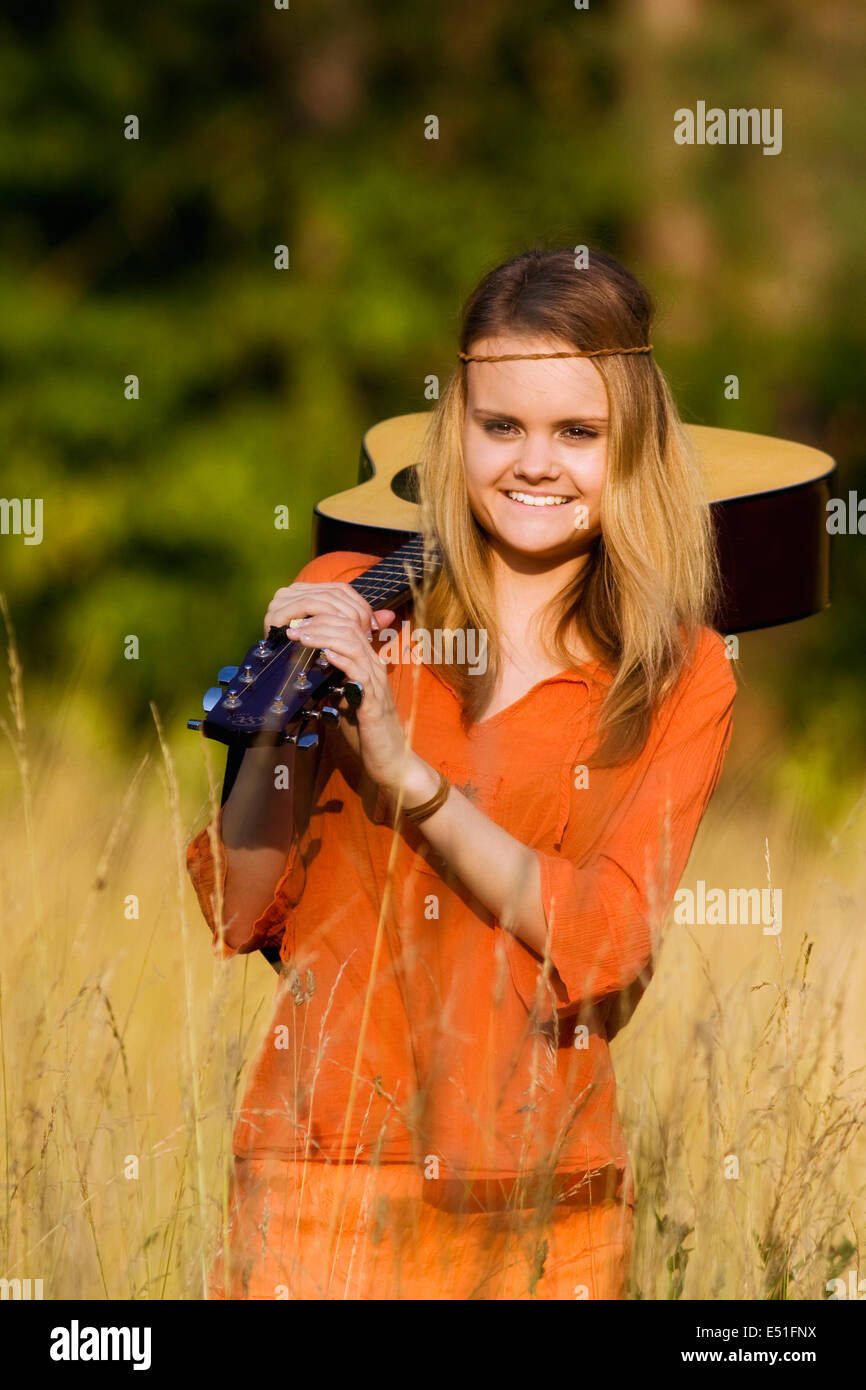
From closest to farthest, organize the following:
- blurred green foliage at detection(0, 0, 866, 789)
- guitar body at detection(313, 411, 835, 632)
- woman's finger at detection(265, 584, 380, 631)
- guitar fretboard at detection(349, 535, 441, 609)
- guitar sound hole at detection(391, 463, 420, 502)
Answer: woman's finger at detection(265, 584, 380, 631) < guitar fretboard at detection(349, 535, 441, 609) < guitar body at detection(313, 411, 835, 632) < guitar sound hole at detection(391, 463, 420, 502) < blurred green foliage at detection(0, 0, 866, 789)

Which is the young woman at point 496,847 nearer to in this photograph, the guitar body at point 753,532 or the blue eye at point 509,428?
the blue eye at point 509,428

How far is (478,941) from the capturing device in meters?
2.05

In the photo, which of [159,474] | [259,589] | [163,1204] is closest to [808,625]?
[259,589]

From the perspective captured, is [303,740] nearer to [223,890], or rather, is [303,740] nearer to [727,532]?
[223,890]

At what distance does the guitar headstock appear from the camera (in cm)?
170

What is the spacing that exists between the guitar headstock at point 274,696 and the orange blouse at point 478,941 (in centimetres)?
30

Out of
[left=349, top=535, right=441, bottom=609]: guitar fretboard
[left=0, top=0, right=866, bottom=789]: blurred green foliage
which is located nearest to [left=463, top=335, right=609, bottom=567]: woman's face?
[left=349, top=535, right=441, bottom=609]: guitar fretboard

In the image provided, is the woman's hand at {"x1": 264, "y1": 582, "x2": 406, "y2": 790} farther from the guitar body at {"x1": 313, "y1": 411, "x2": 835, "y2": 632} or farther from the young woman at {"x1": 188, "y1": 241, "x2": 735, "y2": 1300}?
the guitar body at {"x1": 313, "y1": 411, "x2": 835, "y2": 632}

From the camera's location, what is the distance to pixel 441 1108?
198cm

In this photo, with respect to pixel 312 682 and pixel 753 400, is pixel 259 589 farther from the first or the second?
pixel 312 682

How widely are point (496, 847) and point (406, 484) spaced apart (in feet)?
3.86

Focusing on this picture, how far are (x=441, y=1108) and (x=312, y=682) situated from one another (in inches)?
23.4

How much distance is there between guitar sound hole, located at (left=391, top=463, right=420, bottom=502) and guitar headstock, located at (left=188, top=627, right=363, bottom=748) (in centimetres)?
97

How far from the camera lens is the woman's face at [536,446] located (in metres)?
2.05
